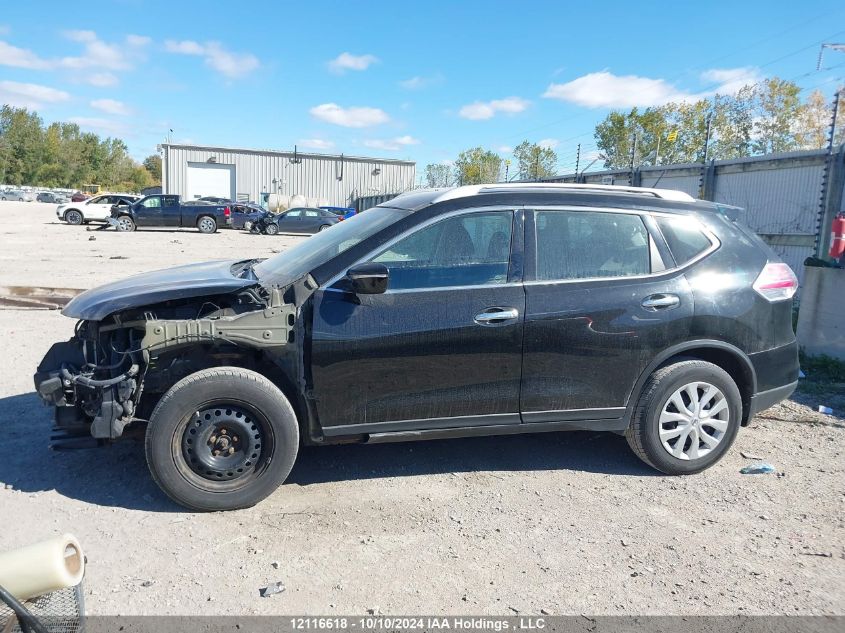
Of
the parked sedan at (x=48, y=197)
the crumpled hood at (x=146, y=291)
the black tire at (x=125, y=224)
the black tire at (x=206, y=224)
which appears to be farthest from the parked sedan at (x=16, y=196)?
the crumpled hood at (x=146, y=291)

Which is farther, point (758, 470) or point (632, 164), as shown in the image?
point (632, 164)

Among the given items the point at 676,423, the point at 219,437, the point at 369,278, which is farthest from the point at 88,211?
the point at 676,423

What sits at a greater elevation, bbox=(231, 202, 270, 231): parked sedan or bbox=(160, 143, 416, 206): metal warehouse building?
bbox=(160, 143, 416, 206): metal warehouse building

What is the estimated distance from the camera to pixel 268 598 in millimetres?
2949

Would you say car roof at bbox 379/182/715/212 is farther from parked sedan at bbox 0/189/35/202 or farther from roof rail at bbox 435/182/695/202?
parked sedan at bbox 0/189/35/202

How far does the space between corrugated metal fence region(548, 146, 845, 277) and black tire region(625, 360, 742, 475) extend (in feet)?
24.2

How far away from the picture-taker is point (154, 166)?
126 m

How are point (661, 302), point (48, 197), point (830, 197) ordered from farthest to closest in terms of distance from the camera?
point (48, 197), point (830, 197), point (661, 302)

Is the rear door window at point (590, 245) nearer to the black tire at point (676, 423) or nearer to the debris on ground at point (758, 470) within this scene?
the black tire at point (676, 423)

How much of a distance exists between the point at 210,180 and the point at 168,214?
2647cm

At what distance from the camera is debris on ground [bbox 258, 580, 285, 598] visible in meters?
2.98

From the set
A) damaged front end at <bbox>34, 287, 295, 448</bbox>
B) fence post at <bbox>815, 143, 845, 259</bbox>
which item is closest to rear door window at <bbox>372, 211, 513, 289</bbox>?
damaged front end at <bbox>34, 287, 295, 448</bbox>

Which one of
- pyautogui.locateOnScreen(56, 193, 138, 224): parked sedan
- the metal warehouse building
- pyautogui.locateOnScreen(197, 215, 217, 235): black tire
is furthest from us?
the metal warehouse building

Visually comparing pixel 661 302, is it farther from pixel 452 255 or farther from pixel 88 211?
pixel 88 211
